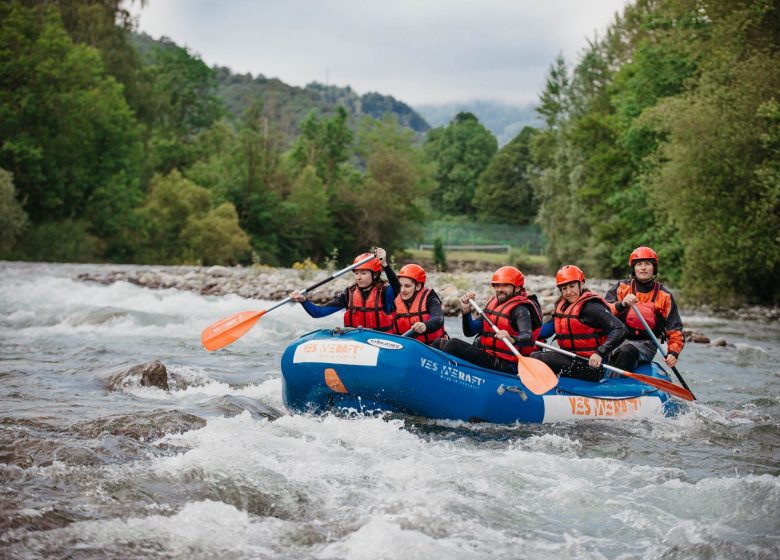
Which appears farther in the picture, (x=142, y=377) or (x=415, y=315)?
(x=142, y=377)

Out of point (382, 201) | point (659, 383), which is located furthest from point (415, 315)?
point (382, 201)

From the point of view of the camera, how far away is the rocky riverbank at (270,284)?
62.2ft

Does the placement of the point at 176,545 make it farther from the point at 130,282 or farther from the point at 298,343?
the point at 130,282

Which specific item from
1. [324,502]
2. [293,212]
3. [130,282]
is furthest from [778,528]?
[293,212]

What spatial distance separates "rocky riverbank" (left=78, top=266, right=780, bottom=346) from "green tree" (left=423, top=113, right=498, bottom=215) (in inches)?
1876

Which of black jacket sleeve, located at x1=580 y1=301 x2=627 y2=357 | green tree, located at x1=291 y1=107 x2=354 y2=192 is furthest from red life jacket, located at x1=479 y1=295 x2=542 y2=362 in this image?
green tree, located at x1=291 y1=107 x2=354 y2=192

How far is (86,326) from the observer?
A: 1347 cm

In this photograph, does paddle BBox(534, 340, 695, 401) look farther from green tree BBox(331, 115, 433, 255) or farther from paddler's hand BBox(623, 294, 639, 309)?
green tree BBox(331, 115, 433, 255)

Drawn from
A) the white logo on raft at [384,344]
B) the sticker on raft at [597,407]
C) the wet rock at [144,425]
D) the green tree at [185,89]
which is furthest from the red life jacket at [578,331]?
the green tree at [185,89]

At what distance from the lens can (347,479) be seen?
552 centimetres

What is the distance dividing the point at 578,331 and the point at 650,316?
3.56ft

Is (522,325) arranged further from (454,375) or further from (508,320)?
(454,375)

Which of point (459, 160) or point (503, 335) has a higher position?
point (459, 160)

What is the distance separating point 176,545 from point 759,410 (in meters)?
6.56
